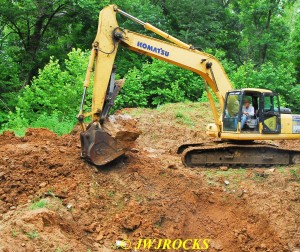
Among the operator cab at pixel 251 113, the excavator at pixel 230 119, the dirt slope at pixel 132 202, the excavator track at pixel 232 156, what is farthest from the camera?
the excavator track at pixel 232 156

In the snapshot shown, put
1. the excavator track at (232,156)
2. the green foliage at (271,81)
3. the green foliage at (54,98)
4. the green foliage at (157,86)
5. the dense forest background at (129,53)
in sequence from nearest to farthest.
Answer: the excavator track at (232,156) → the green foliage at (54,98) → the dense forest background at (129,53) → the green foliage at (157,86) → the green foliage at (271,81)

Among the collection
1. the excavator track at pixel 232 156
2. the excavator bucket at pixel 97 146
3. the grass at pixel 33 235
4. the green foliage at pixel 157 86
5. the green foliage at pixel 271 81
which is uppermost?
the green foliage at pixel 271 81

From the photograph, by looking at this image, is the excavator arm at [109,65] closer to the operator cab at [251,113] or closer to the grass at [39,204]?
the operator cab at [251,113]

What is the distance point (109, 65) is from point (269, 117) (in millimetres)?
4009

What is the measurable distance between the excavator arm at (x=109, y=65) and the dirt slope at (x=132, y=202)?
0.44m

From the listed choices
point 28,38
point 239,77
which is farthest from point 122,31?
point 28,38

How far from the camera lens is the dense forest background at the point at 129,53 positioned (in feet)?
54.5

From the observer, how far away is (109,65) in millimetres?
9844

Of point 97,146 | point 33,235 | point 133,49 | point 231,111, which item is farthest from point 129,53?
point 33,235

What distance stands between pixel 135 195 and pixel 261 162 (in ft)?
12.9

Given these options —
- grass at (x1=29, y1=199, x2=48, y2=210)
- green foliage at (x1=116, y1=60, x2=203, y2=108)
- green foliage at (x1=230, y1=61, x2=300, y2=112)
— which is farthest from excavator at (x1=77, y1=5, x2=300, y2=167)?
green foliage at (x1=230, y1=61, x2=300, y2=112)

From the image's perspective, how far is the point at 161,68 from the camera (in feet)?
68.8

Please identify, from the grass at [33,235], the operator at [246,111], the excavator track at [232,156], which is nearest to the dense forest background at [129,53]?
the excavator track at [232,156]

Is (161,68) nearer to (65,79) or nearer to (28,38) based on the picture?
(65,79)
